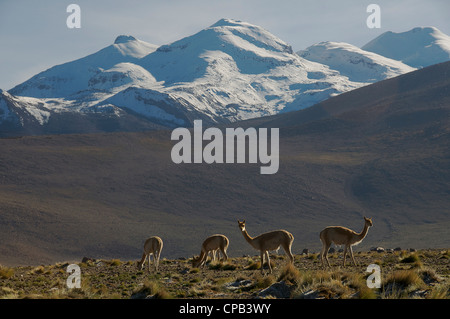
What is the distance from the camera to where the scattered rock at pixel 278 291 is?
49.0 ft

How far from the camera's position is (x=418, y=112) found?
162 metres

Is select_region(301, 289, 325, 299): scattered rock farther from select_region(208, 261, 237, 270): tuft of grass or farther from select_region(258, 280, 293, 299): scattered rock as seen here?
select_region(208, 261, 237, 270): tuft of grass

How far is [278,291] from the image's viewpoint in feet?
49.5

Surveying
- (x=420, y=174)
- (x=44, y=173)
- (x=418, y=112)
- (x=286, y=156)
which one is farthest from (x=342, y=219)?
(x=418, y=112)

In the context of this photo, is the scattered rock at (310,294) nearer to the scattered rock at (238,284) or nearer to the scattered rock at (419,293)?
the scattered rock at (419,293)

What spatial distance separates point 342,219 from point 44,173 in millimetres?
59556

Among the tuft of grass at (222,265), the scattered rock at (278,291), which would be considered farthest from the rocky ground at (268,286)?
the tuft of grass at (222,265)

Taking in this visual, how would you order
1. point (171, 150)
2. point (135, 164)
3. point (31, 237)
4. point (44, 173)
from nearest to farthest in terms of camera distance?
point (31, 237), point (44, 173), point (135, 164), point (171, 150)

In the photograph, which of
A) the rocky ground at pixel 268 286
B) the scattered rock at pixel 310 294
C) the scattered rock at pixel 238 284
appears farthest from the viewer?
the scattered rock at pixel 238 284

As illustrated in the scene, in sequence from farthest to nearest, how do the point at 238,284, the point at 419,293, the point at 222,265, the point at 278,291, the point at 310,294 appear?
the point at 222,265 → the point at 238,284 → the point at 278,291 → the point at 310,294 → the point at 419,293

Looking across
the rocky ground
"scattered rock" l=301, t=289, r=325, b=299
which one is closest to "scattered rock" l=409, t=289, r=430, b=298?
the rocky ground

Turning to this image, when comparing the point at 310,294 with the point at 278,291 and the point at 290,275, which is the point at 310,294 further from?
the point at 290,275

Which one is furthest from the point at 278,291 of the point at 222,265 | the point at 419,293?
the point at 222,265
